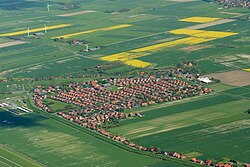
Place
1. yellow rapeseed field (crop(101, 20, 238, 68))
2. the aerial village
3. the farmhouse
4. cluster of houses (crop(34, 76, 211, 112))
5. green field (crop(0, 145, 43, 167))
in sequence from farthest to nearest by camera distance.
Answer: yellow rapeseed field (crop(101, 20, 238, 68)), the farmhouse, cluster of houses (crop(34, 76, 211, 112)), the aerial village, green field (crop(0, 145, 43, 167))

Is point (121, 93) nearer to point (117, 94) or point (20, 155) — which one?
point (117, 94)

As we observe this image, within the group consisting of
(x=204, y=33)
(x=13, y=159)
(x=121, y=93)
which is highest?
(x=204, y=33)

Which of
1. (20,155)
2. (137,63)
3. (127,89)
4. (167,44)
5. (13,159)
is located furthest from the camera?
(167,44)

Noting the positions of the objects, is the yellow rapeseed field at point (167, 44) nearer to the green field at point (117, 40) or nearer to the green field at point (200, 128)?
the green field at point (117, 40)

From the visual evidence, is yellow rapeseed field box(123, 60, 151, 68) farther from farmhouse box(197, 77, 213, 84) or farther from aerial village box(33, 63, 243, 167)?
farmhouse box(197, 77, 213, 84)

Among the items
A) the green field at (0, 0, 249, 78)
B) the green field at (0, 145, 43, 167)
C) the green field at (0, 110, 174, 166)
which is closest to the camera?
the green field at (0, 110, 174, 166)

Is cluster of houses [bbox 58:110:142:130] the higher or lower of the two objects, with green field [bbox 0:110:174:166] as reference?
higher

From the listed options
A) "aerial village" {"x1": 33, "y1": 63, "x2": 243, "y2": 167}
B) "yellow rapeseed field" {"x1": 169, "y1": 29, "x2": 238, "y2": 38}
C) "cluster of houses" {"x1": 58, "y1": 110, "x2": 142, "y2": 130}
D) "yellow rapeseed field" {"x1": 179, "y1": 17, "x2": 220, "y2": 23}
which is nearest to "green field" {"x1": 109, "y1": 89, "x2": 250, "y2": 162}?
"cluster of houses" {"x1": 58, "y1": 110, "x2": 142, "y2": 130}

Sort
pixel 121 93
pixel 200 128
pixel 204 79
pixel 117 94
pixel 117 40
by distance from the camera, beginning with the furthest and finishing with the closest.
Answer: pixel 117 40, pixel 204 79, pixel 117 94, pixel 121 93, pixel 200 128

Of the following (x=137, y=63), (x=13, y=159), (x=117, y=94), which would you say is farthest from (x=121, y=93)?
(x=13, y=159)
